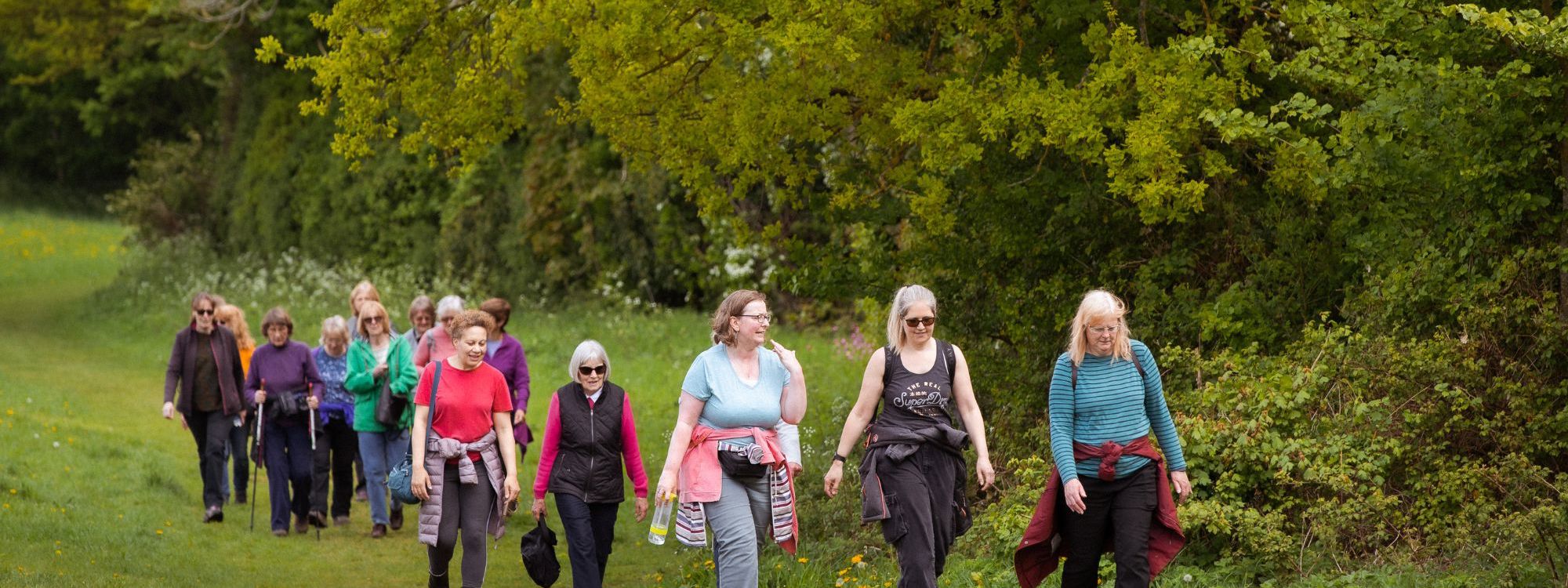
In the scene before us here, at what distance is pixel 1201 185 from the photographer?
8820mm

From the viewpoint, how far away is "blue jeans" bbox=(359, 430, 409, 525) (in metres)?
11.0

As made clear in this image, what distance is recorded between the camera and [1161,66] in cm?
916

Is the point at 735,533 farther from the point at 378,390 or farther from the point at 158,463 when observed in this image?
the point at 158,463

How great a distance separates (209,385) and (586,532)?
4.68 metres

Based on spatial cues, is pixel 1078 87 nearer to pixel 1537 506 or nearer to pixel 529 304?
pixel 1537 506

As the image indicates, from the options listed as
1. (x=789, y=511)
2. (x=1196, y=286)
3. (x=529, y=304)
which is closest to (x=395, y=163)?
(x=529, y=304)

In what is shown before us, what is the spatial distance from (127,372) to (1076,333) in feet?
57.0

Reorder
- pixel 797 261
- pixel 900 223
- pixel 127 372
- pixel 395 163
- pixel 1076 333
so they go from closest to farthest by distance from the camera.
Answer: pixel 1076 333
pixel 797 261
pixel 900 223
pixel 127 372
pixel 395 163

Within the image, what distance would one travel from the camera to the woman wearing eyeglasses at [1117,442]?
6672 mm

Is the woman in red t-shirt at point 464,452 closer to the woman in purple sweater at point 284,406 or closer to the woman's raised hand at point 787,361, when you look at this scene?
the woman's raised hand at point 787,361

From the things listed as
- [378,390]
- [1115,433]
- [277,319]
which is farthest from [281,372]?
[1115,433]

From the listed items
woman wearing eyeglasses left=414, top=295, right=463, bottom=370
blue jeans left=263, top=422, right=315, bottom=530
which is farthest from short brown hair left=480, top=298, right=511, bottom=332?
blue jeans left=263, top=422, right=315, bottom=530

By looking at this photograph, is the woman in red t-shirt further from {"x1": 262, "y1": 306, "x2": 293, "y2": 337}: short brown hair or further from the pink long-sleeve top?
{"x1": 262, "y1": 306, "x2": 293, "y2": 337}: short brown hair

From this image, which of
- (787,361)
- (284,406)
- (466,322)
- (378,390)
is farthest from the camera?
(284,406)
